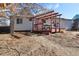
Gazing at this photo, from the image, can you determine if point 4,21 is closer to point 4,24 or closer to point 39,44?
point 4,24

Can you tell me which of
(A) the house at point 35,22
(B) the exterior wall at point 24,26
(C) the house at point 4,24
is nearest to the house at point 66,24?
(A) the house at point 35,22

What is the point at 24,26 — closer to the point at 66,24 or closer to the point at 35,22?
the point at 35,22

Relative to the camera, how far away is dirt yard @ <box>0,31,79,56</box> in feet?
6.60

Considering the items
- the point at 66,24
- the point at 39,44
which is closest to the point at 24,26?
the point at 39,44

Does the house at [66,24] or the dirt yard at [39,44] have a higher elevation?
the house at [66,24]

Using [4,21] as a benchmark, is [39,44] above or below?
below

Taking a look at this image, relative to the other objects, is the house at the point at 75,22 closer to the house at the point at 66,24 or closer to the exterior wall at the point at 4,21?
the house at the point at 66,24

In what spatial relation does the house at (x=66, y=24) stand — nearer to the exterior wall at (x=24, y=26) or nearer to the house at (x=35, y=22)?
the house at (x=35, y=22)

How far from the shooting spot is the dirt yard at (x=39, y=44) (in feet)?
6.60

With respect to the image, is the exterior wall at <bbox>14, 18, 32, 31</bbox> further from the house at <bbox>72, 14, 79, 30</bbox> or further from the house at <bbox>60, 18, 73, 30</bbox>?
the house at <bbox>72, 14, 79, 30</bbox>

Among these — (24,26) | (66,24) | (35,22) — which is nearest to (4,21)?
(24,26)

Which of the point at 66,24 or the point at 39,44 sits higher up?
the point at 66,24

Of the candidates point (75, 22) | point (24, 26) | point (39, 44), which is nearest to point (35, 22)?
point (24, 26)

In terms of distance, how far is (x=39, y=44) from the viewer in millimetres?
2037
